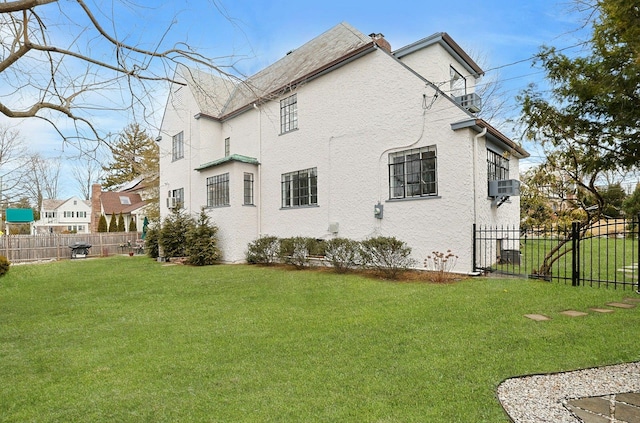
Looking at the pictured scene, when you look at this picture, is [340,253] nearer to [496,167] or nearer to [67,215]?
[496,167]

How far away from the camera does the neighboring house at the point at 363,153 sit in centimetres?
959

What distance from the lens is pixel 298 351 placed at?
4.31m

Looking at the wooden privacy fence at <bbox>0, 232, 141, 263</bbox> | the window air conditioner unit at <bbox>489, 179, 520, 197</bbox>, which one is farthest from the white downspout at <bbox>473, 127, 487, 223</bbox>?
the wooden privacy fence at <bbox>0, 232, 141, 263</bbox>

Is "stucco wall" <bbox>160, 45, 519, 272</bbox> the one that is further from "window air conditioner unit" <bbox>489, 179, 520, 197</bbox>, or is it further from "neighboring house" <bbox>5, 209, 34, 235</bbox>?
"neighboring house" <bbox>5, 209, 34, 235</bbox>

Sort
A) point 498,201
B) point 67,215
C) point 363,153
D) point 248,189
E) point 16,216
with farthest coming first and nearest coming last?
point 67,215 → point 16,216 → point 248,189 → point 363,153 → point 498,201

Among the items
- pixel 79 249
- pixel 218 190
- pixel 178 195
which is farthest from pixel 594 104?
pixel 79 249

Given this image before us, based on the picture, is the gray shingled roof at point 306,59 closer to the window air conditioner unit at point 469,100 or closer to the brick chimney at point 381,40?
the brick chimney at point 381,40

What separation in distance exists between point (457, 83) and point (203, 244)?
1162cm

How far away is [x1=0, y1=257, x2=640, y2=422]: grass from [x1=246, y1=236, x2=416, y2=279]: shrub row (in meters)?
1.72

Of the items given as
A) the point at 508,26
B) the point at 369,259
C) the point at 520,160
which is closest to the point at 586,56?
the point at 508,26

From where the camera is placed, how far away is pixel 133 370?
12.8 ft

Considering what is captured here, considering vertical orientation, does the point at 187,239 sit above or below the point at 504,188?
below

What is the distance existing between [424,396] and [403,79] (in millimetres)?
9467

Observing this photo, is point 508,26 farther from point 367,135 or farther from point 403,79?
point 367,135
